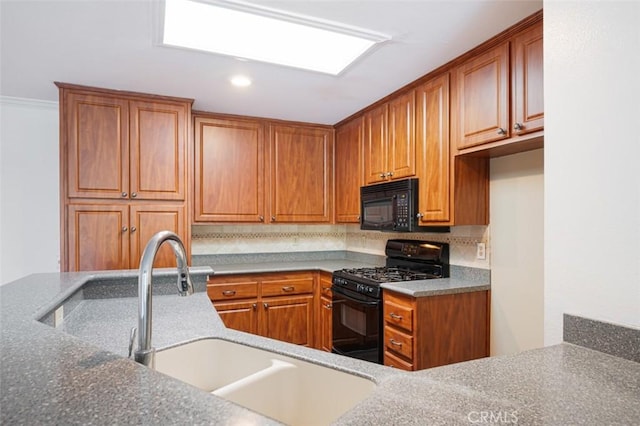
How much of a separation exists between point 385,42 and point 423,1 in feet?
1.22

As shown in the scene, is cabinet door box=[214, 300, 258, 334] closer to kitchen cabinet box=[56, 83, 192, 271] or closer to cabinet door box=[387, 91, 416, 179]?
kitchen cabinet box=[56, 83, 192, 271]

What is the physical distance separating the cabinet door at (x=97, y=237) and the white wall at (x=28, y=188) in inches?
25.3

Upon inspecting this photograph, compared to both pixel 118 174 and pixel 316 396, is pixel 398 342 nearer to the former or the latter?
pixel 316 396

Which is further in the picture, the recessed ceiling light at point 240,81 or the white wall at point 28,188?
the white wall at point 28,188

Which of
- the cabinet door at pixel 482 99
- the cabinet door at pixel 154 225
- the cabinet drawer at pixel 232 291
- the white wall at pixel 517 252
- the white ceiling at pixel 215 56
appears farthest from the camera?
the cabinet drawer at pixel 232 291

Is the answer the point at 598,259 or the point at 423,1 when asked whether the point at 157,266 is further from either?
the point at 598,259

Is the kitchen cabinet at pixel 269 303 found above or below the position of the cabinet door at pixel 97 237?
below

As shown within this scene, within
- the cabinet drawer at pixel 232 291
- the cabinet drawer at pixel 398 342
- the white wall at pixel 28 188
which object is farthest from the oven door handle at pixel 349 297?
the white wall at pixel 28 188

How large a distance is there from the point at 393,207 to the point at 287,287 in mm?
1217

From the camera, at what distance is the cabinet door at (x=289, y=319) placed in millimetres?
3176

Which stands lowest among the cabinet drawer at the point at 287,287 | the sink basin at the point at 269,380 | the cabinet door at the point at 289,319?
the cabinet door at the point at 289,319

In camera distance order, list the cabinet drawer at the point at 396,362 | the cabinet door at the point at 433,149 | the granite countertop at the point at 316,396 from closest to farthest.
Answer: the granite countertop at the point at 316,396 → the cabinet drawer at the point at 396,362 → the cabinet door at the point at 433,149

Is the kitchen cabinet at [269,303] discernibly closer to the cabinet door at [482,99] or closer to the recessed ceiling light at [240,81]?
the recessed ceiling light at [240,81]

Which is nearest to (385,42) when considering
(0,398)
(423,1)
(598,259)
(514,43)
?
(423,1)
